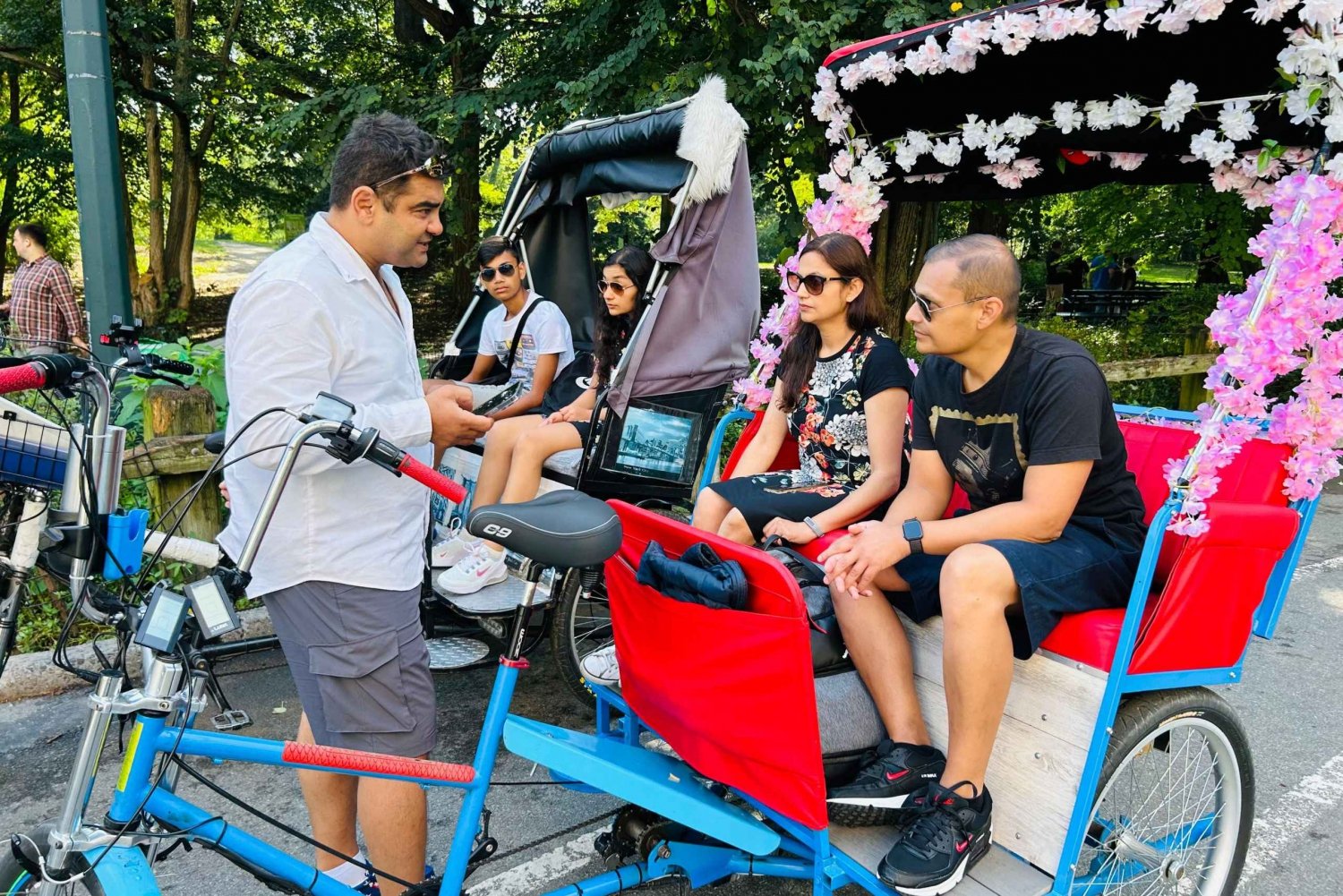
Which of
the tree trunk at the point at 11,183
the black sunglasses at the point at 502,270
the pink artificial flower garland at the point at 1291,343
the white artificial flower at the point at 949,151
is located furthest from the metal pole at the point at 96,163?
the tree trunk at the point at 11,183

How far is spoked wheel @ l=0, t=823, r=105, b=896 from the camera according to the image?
1.72 m

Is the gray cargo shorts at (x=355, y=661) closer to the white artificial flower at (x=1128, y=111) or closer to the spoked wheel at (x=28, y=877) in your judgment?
the spoked wheel at (x=28, y=877)

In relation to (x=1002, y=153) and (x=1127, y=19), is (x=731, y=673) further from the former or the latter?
(x=1002, y=153)

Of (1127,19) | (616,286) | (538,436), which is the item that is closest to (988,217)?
(616,286)

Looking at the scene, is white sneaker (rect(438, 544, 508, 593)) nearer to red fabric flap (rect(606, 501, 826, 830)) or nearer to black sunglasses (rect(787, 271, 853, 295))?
red fabric flap (rect(606, 501, 826, 830))

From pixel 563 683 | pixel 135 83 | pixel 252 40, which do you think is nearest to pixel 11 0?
pixel 135 83

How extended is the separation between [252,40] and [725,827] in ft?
48.7

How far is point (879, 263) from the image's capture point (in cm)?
970

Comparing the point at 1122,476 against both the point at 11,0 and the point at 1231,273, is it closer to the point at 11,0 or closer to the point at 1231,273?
the point at 1231,273

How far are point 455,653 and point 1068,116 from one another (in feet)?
9.81

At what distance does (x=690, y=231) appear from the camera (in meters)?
4.08

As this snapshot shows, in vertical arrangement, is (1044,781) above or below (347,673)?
below

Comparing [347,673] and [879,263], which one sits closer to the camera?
[347,673]

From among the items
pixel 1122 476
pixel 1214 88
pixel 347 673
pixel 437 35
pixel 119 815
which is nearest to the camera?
pixel 119 815
